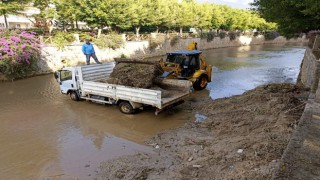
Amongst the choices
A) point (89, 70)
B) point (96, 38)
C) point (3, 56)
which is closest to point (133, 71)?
point (89, 70)

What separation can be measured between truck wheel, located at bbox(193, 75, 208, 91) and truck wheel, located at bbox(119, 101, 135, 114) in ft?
15.5

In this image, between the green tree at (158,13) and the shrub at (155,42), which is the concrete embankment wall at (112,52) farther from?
the green tree at (158,13)

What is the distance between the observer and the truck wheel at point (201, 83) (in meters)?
13.3

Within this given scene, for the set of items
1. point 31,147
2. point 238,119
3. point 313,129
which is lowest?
point 31,147

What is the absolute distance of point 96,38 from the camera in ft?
80.5

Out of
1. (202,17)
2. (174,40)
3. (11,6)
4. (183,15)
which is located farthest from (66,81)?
(202,17)

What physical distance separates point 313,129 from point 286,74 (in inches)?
636

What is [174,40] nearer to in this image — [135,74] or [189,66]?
[189,66]

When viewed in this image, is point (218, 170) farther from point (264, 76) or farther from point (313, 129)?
point (264, 76)

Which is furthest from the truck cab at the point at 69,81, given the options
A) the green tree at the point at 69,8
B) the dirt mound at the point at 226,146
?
the green tree at the point at 69,8

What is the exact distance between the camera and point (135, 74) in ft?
34.4

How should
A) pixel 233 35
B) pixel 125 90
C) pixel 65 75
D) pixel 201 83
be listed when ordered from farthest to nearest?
1. pixel 233 35
2. pixel 201 83
3. pixel 65 75
4. pixel 125 90

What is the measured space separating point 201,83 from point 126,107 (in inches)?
211

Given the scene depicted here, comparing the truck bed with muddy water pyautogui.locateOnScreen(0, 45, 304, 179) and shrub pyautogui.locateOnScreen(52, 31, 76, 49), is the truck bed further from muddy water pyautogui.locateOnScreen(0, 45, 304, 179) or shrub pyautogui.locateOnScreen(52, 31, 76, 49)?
shrub pyautogui.locateOnScreen(52, 31, 76, 49)
